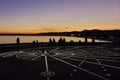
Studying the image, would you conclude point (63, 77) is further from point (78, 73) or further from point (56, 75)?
point (78, 73)

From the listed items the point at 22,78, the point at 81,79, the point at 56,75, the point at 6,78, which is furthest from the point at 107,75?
→ the point at 6,78

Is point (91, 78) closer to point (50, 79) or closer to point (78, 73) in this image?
point (78, 73)

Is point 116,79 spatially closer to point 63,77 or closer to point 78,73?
point 78,73

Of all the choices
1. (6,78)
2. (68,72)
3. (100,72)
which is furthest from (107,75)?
(6,78)

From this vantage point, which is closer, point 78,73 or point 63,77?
point 63,77

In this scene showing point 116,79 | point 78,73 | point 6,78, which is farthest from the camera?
point 78,73

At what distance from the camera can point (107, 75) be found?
11234 mm

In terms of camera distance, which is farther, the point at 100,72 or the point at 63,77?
the point at 100,72

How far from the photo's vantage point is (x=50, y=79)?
10.6 m

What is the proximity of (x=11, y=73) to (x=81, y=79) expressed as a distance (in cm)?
602

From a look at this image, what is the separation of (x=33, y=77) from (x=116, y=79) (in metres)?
6.14

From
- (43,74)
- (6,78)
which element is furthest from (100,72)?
(6,78)

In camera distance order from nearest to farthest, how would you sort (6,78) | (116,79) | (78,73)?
1. (116,79)
2. (6,78)
3. (78,73)

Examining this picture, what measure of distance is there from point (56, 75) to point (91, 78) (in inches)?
107
